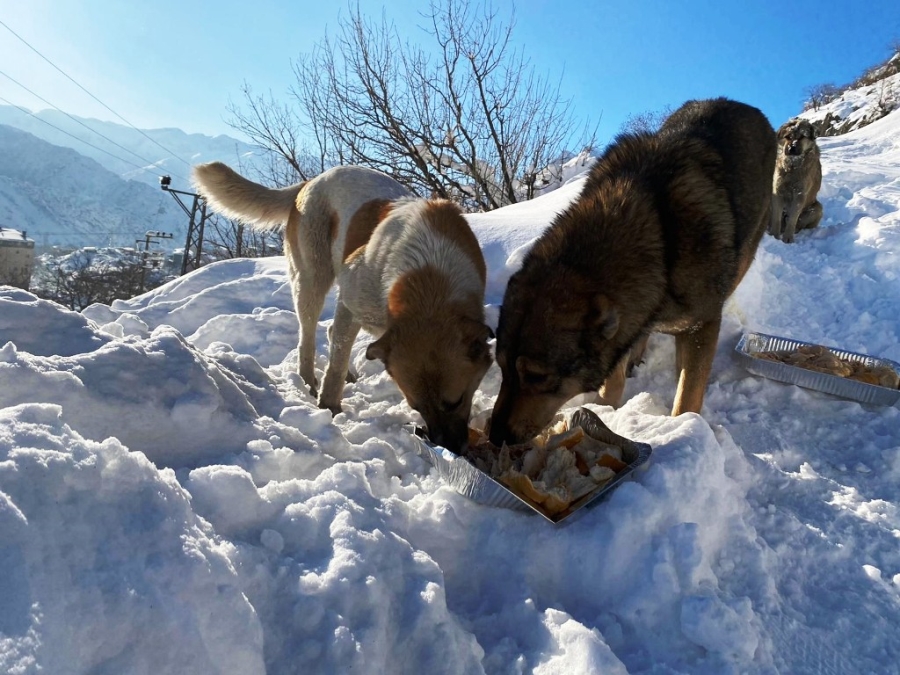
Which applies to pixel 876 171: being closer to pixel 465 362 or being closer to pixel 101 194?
pixel 465 362

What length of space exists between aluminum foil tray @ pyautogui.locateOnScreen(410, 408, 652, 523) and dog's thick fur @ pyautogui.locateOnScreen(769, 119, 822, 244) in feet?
26.3

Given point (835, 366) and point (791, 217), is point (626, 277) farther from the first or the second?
point (791, 217)

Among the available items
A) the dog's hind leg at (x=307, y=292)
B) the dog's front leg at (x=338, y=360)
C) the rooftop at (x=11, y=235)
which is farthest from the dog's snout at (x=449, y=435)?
the rooftop at (x=11, y=235)

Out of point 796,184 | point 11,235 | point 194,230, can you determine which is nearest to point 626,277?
point 796,184

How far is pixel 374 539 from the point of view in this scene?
2.03 metres

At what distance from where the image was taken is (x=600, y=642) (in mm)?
1789

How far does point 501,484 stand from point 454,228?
221 centimetres

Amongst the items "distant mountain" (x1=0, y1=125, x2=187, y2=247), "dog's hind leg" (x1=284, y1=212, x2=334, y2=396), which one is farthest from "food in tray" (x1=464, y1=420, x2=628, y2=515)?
"distant mountain" (x1=0, y1=125, x2=187, y2=247)

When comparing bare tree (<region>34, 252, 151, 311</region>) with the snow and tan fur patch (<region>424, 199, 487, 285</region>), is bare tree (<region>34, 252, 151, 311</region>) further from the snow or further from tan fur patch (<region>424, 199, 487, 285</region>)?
the snow

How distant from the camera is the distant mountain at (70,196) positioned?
10375cm

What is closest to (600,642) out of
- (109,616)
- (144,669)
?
(144,669)

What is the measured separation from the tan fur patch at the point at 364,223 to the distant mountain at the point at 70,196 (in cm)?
10636

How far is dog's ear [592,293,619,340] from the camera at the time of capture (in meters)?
2.99

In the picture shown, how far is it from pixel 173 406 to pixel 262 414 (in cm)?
74
